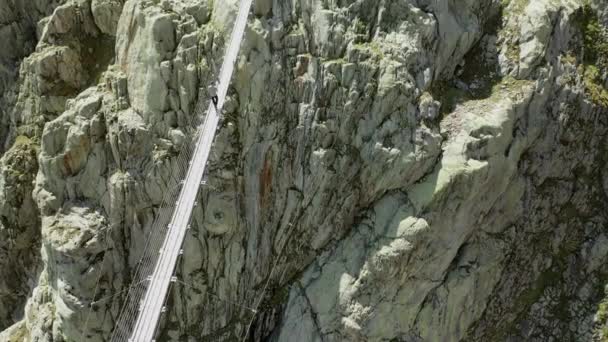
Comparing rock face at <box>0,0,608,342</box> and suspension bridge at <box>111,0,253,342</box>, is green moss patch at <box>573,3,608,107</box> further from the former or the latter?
suspension bridge at <box>111,0,253,342</box>

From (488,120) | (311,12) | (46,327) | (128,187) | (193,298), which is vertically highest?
(311,12)

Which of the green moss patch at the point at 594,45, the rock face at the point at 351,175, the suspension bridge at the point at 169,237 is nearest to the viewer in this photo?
the suspension bridge at the point at 169,237

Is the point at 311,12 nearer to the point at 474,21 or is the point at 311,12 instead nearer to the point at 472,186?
the point at 474,21

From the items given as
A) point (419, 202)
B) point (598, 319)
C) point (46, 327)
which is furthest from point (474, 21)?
point (46, 327)

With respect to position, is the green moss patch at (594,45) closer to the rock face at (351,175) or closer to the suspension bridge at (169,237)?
the rock face at (351,175)

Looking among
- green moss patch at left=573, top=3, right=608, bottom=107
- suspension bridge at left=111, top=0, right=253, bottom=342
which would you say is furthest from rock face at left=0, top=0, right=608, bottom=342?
suspension bridge at left=111, top=0, right=253, bottom=342

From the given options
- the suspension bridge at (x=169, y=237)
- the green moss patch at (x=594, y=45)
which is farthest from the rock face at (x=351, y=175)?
the suspension bridge at (x=169, y=237)
